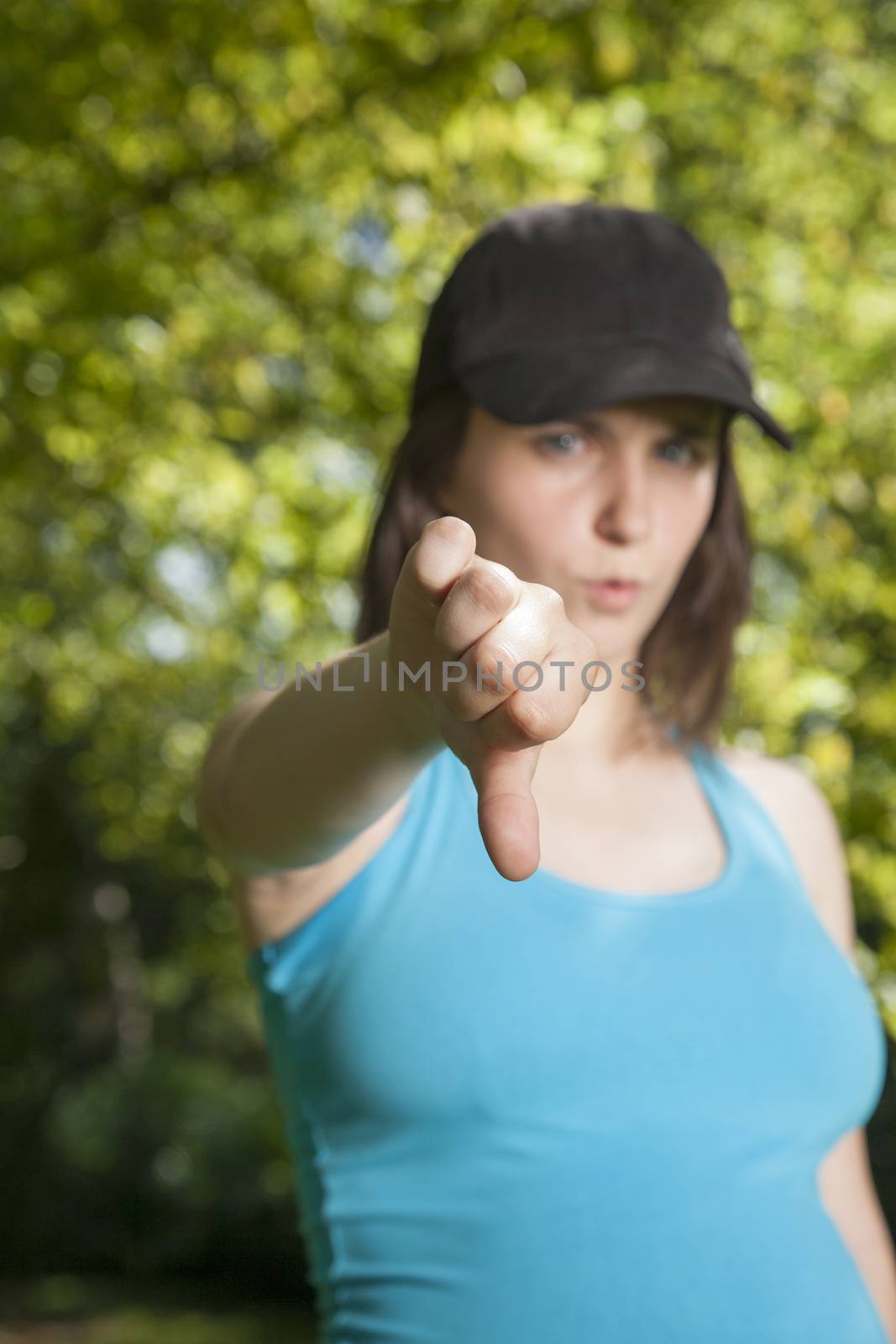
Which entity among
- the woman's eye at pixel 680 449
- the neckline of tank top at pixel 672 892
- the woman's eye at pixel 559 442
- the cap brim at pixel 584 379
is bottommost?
the neckline of tank top at pixel 672 892

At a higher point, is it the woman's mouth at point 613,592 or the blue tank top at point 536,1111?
the woman's mouth at point 613,592

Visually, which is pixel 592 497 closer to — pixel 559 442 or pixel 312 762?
pixel 559 442

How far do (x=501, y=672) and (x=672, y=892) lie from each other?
83 cm

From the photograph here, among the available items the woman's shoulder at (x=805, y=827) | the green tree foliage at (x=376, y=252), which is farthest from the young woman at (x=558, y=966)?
the green tree foliage at (x=376, y=252)

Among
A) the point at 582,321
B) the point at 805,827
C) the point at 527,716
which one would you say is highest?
the point at 582,321

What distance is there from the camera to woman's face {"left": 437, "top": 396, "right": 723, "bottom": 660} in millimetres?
1333

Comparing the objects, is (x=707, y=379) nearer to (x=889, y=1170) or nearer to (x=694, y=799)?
(x=694, y=799)

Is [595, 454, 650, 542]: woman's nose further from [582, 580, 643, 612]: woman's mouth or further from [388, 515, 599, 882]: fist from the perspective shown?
[388, 515, 599, 882]: fist

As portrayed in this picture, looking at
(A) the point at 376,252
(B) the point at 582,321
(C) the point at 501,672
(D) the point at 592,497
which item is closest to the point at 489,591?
(C) the point at 501,672

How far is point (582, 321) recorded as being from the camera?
1.42 m

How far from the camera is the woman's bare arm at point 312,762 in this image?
101 cm

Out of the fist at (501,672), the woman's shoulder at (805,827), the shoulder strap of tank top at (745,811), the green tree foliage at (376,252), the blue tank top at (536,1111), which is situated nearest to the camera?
the fist at (501,672)

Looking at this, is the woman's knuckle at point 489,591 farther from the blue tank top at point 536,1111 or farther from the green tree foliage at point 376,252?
the green tree foliage at point 376,252

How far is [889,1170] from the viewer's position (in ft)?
10.6
